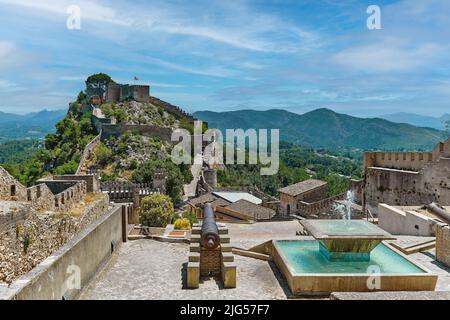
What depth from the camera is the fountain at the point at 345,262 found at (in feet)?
28.4

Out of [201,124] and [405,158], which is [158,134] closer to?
[201,124]

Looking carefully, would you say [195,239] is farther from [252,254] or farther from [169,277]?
[252,254]

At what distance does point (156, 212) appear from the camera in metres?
29.0

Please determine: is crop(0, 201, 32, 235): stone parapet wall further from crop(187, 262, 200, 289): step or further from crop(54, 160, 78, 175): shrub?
crop(54, 160, 78, 175): shrub

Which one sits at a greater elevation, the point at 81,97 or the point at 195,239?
the point at 81,97

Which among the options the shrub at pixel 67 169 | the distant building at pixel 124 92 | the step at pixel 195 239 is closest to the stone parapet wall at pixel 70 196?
the step at pixel 195 239

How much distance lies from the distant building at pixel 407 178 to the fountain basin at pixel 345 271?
324 inches

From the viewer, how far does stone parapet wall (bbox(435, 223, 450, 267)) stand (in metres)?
10.7

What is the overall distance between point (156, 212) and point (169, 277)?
65.3 ft

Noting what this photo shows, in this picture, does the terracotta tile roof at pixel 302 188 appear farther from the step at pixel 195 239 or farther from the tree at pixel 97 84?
the tree at pixel 97 84

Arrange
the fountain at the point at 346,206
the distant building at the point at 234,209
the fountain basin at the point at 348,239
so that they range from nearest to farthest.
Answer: the fountain basin at the point at 348,239, the fountain at the point at 346,206, the distant building at the point at 234,209

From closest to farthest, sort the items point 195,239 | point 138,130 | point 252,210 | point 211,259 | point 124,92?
point 211,259, point 195,239, point 252,210, point 138,130, point 124,92

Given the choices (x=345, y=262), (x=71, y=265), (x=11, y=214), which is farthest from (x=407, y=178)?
(x=11, y=214)

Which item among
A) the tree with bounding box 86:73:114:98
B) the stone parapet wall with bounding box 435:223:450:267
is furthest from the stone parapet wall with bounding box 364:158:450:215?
the tree with bounding box 86:73:114:98
